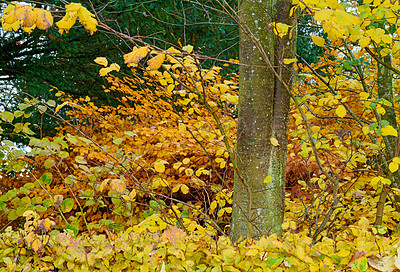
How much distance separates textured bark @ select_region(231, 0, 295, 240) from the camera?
7.06 ft

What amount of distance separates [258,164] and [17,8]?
1.55m

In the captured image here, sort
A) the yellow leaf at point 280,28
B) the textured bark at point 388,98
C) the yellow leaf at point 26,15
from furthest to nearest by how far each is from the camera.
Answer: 1. the textured bark at point 388,98
2. the yellow leaf at point 280,28
3. the yellow leaf at point 26,15

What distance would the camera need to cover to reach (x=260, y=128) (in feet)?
7.05

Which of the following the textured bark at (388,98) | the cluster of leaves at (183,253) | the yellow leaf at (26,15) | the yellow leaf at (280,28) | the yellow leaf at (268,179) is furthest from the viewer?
the textured bark at (388,98)

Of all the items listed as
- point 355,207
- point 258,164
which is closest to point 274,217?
point 258,164

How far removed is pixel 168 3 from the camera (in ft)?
15.8

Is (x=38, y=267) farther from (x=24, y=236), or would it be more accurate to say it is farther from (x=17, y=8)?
(x=17, y=8)

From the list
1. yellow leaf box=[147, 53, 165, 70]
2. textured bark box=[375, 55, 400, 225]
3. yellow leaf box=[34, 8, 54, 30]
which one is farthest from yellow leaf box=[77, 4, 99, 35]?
textured bark box=[375, 55, 400, 225]

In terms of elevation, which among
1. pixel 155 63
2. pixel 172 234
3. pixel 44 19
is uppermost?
pixel 44 19

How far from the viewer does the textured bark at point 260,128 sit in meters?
2.15

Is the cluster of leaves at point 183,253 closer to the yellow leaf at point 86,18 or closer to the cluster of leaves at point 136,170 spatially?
the cluster of leaves at point 136,170

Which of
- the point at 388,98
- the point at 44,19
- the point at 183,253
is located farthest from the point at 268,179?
the point at 44,19

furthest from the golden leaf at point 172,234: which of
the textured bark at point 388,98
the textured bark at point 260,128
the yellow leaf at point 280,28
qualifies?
the textured bark at point 388,98

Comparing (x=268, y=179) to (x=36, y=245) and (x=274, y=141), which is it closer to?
(x=274, y=141)
